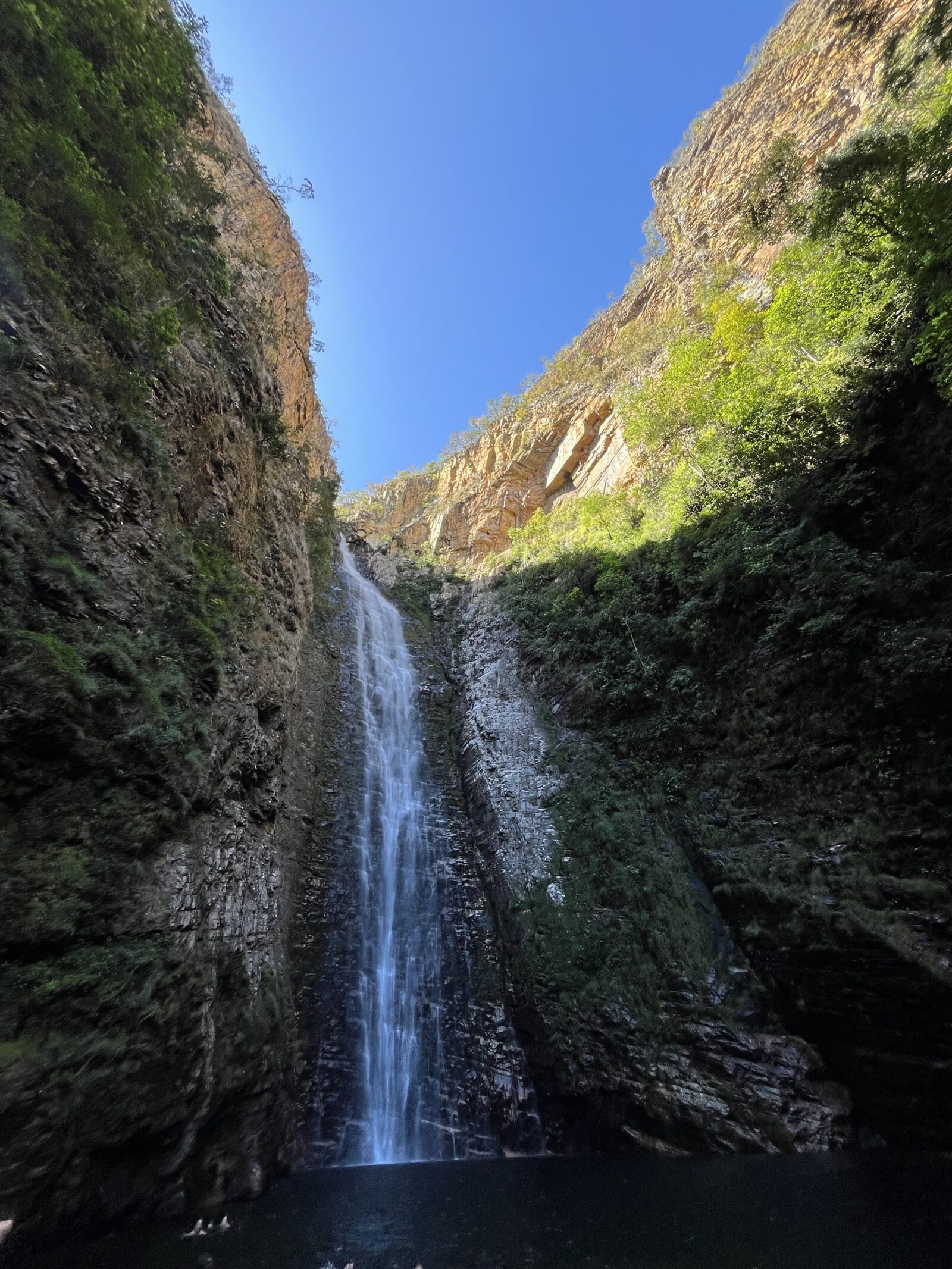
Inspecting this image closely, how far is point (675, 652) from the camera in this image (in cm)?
1183

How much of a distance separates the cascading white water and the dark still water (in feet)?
4.72

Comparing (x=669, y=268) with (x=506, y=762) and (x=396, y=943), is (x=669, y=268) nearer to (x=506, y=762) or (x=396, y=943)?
(x=506, y=762)

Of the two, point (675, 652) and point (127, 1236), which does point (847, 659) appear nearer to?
point (675, 652)

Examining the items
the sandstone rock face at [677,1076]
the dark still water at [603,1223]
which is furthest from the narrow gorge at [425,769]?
the dark still water at [603,1223]

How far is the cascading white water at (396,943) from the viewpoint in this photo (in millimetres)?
8586

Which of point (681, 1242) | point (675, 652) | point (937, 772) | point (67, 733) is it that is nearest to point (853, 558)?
point (937, 772)

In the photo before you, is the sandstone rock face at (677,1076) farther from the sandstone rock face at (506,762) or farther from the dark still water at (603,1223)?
the dark still water at (603,1223)

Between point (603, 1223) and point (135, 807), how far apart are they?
622 centimetres

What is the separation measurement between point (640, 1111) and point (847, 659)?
708 cm

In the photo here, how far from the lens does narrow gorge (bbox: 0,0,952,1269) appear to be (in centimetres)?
541

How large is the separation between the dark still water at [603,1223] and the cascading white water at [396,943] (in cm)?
144

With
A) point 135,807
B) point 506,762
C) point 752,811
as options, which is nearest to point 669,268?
point 506,762

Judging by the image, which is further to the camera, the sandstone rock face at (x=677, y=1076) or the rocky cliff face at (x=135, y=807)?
the sandstone rock face at (x=677, y=1076)

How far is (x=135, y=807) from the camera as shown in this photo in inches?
231
